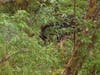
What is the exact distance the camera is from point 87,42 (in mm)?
2391

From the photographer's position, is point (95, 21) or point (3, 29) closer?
point (3, 29)

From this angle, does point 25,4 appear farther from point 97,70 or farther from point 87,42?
point 87,42

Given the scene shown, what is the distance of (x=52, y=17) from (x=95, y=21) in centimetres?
47

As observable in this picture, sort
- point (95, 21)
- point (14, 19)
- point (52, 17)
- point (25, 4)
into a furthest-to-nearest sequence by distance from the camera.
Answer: point (25, 4) → point (52, 17) → point (95, 21) → point (14, 19)

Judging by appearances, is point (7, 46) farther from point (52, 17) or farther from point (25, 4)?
point (25, 4)

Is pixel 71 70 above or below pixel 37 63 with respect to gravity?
below

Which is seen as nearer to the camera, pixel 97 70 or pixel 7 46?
pixel 7 46

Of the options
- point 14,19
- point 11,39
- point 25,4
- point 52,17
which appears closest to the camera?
point 11,39

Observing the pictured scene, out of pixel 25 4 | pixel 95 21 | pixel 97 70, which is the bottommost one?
pixel 97 70

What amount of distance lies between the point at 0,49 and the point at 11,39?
113mm

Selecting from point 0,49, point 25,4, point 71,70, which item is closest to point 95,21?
point 71,70

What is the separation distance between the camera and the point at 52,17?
271 centimetres

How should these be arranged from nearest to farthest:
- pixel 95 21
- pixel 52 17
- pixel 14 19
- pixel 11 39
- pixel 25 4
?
pixel 11 39, pixel 14 19, pixel 95 21, pixel 52 17, pixel 25 4

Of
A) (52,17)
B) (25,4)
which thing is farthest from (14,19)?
(25,4)
